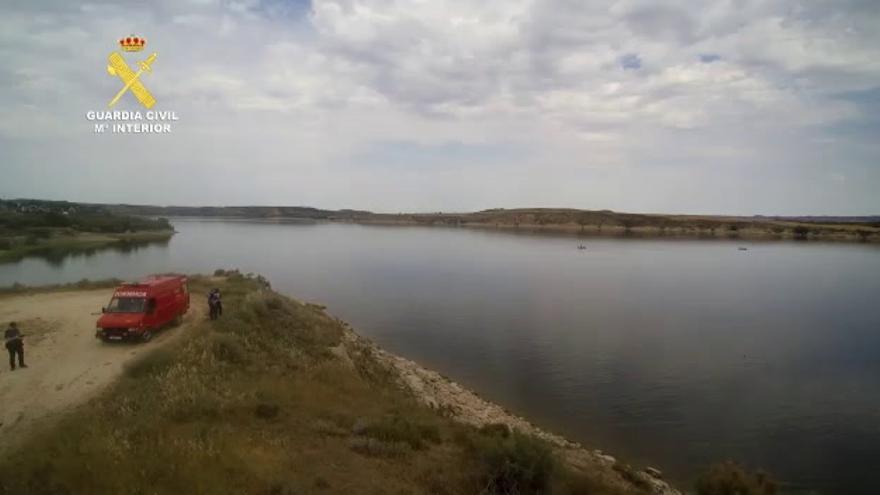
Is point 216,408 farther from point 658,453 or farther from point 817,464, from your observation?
point 817,464

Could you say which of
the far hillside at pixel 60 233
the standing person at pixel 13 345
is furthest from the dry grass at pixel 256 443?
the far hillside at pixel 60 233

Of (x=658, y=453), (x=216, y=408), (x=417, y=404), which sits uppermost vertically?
(x=216, y=408)

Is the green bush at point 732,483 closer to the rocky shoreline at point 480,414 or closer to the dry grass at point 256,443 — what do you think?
the rocky shoreline at point 480,414

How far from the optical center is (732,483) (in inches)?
564

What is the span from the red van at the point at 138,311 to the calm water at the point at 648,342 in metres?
13.3

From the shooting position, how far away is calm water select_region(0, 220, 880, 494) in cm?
1975

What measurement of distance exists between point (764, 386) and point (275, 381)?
22.5 meters

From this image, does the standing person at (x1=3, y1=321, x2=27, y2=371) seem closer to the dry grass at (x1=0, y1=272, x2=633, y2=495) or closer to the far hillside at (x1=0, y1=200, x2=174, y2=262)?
the dry grass at (x1=0, y1=272, x2=633, y2=495)

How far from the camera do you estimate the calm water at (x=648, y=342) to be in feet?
64.8

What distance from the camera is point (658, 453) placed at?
1859cm

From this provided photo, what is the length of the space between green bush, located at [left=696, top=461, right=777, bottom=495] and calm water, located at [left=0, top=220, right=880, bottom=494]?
8.58 feet

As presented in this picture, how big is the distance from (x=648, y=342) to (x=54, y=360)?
30.1 meters

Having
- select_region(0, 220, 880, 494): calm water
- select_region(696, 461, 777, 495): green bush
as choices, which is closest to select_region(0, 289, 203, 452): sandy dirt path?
select_region(0, 220, 880, 494): calm water

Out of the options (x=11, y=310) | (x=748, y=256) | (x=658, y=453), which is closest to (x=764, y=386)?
(x=658, y=453)
